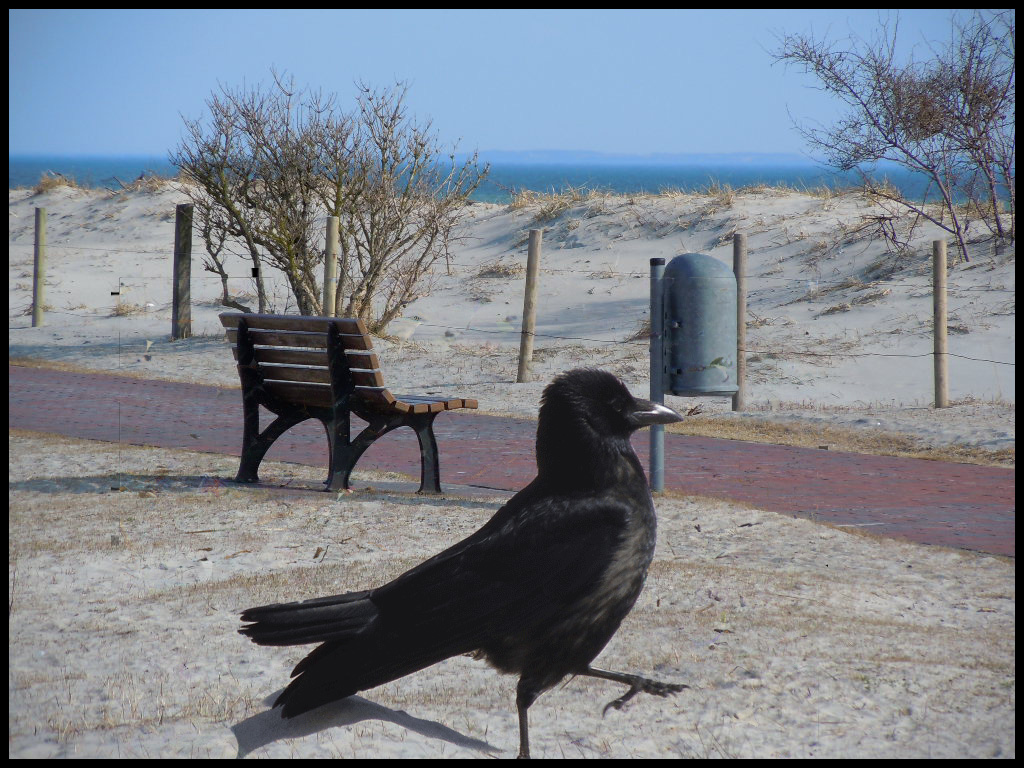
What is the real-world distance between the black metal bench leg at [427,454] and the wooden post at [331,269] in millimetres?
4417

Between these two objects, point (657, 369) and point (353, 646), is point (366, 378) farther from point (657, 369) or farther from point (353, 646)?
point (353, 646)

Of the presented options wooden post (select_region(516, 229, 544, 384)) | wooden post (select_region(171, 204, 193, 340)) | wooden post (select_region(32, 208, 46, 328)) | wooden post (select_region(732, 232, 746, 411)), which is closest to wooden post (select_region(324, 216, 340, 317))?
wooden post (select_region(516, 229, 544, 384))

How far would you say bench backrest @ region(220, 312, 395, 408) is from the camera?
21.3ft

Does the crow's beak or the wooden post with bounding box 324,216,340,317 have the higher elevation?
the wooden post with bounding box 324,216,340,317

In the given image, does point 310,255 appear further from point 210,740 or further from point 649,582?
point 210,740

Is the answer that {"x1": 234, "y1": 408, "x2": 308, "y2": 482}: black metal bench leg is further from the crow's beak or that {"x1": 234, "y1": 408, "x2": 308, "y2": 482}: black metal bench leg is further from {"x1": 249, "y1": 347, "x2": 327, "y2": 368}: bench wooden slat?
the crow's beak

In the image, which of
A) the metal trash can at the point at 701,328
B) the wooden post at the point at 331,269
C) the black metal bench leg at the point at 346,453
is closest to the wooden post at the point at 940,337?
the metal trash can at the point at 701,328

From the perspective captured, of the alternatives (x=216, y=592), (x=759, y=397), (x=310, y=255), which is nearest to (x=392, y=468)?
(x=216, y=592)

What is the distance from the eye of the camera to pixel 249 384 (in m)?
6.98

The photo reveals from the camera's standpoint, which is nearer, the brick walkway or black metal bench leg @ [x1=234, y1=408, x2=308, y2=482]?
the brick walkway

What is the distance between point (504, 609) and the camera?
10.2ft

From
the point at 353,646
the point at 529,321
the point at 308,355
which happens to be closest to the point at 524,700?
the point at 353,646

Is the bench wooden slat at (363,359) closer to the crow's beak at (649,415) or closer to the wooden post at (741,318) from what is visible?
the crow's beak at (649,415)

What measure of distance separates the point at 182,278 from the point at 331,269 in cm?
472
